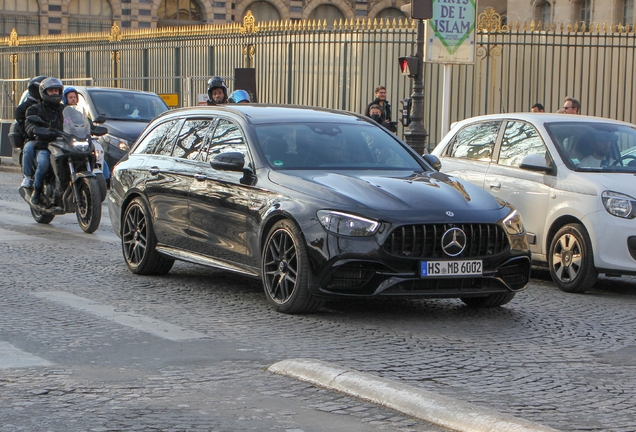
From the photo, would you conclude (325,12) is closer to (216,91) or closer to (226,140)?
(216,91)

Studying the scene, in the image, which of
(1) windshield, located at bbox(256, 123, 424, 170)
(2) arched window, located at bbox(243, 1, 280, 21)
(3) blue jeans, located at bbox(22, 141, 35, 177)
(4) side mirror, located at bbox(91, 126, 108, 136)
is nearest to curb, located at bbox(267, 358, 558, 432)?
(1) windshield, located at bbox(256, 123, 424, 170)

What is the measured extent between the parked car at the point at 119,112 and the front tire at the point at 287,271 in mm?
12247

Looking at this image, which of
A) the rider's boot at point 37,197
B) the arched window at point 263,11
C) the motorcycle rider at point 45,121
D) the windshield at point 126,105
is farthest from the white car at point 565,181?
the arched window at point 263,11

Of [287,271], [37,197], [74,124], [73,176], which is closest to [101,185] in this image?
[73,176]

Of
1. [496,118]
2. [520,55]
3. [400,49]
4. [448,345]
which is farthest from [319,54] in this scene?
[448,345]

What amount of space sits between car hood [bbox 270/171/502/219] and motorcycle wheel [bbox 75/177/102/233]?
5.24 meters

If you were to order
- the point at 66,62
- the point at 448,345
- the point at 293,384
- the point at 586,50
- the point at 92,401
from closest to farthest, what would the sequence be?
the point at 92,401 < the point at 293,384 < the point at 448,345 < the point at 586,50 < the point at 66,62

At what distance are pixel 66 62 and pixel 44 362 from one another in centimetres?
2982

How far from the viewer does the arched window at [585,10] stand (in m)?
34.9

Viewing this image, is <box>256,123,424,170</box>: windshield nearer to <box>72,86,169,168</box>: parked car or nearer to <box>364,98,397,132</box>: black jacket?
<box>364,98,397,132</box>: black jacket

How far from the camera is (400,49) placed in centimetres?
2458

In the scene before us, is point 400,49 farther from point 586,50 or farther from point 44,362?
point 44,362

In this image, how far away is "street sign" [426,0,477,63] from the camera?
758 inches

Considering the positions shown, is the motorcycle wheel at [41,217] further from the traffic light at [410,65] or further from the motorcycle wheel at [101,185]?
the traffic light at [410,65]
